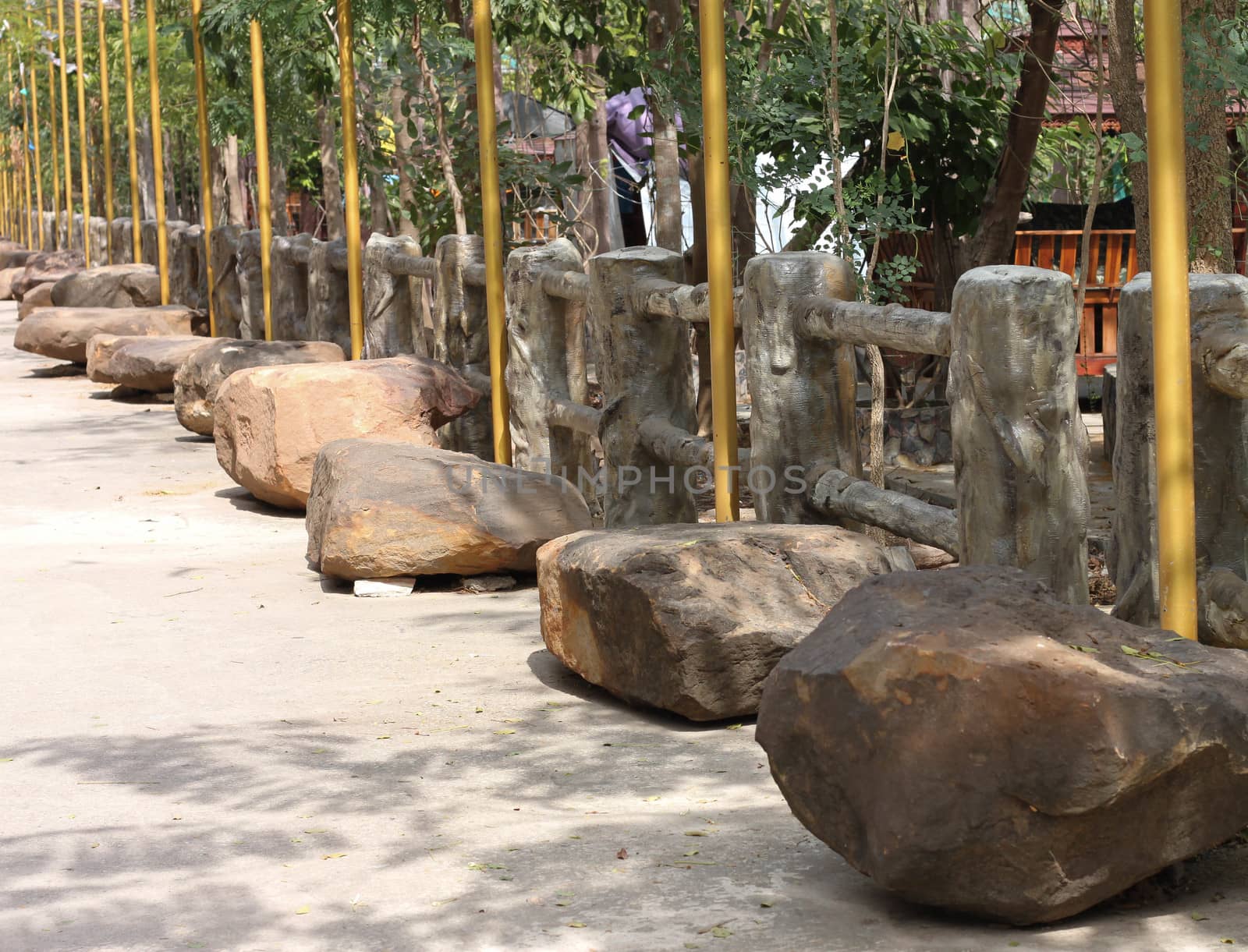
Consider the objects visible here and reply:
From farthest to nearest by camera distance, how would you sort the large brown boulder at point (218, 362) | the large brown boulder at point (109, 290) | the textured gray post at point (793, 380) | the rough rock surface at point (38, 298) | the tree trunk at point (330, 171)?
the rough rock surface at point (38, 298) < the large brown boulder at point (109, 290) < the tree trunk at point (330, 171) < the large brown boulder at point (218, 362) < the textured gray post at point (793, 380)

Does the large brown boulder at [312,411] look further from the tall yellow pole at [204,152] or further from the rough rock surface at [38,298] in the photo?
the rough rock surface at [38,298]

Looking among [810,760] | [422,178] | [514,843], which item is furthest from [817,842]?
[422,178]

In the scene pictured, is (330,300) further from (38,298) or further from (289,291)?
(38,298)

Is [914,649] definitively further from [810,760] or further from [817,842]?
[817,842]

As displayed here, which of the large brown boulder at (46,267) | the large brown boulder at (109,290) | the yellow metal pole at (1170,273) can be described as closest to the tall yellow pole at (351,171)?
the yellow metal pole at (1170,273)

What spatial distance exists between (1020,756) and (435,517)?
3.56m

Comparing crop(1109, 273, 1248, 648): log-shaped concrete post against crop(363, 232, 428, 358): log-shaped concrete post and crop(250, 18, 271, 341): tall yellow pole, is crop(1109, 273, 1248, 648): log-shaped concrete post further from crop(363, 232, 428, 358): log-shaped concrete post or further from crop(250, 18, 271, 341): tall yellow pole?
crop(250, 18, 271, 341): tall yellow pole

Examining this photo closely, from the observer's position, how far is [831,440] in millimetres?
5301

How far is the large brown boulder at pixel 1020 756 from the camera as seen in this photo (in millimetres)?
2859

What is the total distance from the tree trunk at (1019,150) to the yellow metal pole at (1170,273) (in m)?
5.36

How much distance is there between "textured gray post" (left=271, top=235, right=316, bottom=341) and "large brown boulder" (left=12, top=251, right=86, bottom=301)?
12706 millimetres

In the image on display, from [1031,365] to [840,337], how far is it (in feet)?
3.14

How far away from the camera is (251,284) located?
1502 centimetres

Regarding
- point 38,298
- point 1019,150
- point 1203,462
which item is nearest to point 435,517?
point 1203,462
